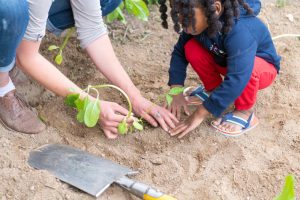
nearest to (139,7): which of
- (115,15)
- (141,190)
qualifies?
(115,15)

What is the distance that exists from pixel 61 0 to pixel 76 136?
0.53 m

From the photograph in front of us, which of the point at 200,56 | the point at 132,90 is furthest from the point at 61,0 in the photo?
the point at 200,56

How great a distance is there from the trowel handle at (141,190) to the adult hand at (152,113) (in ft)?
1.17

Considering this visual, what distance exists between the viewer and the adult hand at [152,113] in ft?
6.52

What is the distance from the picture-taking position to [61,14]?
203 cm

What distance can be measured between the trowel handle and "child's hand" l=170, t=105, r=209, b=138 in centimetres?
A: 37

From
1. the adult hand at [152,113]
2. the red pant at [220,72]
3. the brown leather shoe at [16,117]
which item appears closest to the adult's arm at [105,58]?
the adult hand at [152,113]

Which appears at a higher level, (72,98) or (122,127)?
(72,98)

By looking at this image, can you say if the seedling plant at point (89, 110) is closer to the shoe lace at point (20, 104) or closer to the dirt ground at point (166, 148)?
the dirt ground at point (166, 148)

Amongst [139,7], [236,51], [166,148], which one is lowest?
[166,148]

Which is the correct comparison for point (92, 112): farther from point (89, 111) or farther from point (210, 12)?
point (210, 12)

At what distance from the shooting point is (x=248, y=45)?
6.00 feet

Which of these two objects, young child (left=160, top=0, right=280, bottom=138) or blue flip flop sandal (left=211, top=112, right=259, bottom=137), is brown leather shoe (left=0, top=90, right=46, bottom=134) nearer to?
young child (left=160, top=0, right=280, bottom=138)

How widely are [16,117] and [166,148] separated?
581 millimetres
